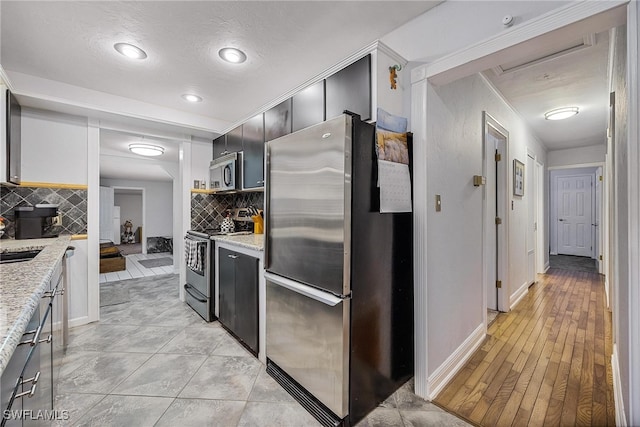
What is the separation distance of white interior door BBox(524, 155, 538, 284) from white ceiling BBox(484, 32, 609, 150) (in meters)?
0.64

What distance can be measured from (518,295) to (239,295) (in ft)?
11.3

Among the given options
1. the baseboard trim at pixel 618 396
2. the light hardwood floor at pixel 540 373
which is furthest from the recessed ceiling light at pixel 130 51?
the baseboard trim at pixel 618 396

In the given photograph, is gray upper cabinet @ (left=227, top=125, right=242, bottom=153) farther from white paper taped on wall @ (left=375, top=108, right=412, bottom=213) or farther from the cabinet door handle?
the cabinet door handle

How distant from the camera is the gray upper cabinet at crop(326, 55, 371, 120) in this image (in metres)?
1.65

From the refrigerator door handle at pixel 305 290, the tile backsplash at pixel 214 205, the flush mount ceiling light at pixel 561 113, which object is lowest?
the refrigerator door handle at pixel 305 290

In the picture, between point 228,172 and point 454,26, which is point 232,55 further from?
point 454,26

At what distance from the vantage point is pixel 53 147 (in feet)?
8.87

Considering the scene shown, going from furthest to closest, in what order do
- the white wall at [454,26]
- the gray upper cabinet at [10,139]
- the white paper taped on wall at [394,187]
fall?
the gray upper cabinet at [10,139] < the white paper taped on wall at [394,187] < the white wall at [454,26]

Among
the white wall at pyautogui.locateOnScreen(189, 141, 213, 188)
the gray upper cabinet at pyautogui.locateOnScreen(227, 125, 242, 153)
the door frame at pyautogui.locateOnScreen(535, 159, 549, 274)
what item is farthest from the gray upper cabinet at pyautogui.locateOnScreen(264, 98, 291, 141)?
the door frame at pyautogui.locateOnScreen(535, 159, 549, 274)

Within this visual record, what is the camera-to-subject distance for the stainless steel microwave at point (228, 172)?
3.12 meters

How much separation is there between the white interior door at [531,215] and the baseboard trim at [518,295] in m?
0.29

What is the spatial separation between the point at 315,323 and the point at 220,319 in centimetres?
155

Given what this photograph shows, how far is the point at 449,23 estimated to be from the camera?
1.56m

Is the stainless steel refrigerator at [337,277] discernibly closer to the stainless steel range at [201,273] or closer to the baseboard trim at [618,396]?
the baseboard trim at [618,396]
